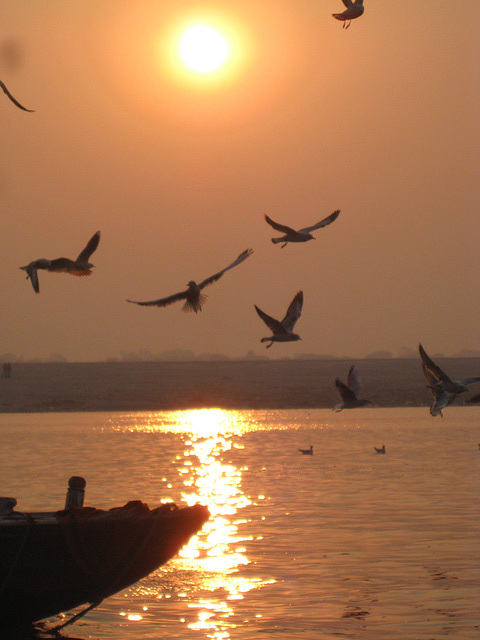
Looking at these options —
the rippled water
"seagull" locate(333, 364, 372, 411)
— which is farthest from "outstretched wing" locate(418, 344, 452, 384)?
the rippled water

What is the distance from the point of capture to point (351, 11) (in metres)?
17.5

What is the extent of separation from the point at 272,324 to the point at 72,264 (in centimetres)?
461

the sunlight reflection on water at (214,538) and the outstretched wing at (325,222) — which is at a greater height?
the outstretched wing at (325,222)

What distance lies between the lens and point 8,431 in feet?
186

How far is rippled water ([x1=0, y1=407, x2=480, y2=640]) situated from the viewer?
52.1 ft

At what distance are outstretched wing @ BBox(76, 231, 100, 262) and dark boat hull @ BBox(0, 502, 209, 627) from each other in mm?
4178

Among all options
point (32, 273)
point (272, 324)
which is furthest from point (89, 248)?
point (272, 324)

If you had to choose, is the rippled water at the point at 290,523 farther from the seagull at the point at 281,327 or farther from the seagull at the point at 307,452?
the seagull at the point at 281,327

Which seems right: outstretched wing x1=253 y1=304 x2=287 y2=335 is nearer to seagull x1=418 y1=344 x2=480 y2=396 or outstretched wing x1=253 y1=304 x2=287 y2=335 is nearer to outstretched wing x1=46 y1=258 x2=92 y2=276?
seagull x1=418 y1=344 x2=480 y2=396

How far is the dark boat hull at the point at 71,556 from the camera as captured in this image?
1619cm

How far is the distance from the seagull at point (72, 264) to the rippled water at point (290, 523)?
17.4 ft

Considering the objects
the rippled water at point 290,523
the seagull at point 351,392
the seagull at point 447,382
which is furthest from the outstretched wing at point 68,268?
the seagull at point 351,392

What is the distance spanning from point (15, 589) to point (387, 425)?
147 feet

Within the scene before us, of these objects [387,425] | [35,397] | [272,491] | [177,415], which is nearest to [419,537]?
[272,491]
